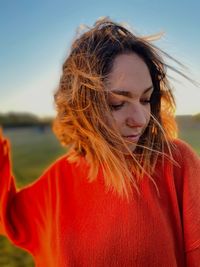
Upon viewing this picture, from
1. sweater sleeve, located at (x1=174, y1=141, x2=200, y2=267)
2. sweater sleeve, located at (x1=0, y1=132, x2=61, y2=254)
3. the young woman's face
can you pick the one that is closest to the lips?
the young woman's face

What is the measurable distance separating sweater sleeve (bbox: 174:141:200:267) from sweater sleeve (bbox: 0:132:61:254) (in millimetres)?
648

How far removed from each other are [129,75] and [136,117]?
0.57 feet

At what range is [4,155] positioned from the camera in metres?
2.21

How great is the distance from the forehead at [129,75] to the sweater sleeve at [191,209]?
0.40m

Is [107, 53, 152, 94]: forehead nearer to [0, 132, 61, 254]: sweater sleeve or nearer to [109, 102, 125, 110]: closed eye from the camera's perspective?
[109, 102, 125, 110]: closed eye

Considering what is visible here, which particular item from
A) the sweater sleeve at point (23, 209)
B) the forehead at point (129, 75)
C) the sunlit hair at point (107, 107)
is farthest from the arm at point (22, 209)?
the forehead at point (129, 75)

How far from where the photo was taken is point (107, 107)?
190 cm

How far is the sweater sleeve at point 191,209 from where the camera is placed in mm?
1868

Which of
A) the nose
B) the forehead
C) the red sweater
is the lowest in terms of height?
the red sweater

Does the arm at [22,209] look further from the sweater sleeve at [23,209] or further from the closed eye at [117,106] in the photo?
the closed eye at [117,106]

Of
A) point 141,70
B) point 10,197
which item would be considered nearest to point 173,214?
point 141,70

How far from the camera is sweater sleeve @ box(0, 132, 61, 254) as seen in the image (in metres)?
2.18

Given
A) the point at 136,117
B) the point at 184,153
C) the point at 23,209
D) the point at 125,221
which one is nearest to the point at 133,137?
the point at 136,117

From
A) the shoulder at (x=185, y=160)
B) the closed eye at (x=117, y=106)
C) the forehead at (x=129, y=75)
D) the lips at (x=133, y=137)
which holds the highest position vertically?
the forehead at (x=129, y=75)
